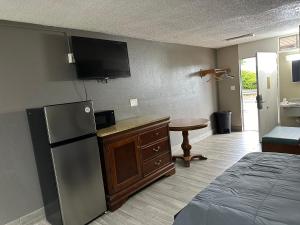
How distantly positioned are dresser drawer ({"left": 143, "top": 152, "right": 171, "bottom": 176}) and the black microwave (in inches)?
30.6

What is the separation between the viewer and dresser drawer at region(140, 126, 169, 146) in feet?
10.3

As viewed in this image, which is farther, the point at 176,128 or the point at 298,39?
the point at 298,39

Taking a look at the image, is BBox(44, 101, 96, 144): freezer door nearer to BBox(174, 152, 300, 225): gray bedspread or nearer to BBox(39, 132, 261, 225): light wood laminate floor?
BBox(39, 132, 261, 225): light wood laminate floor

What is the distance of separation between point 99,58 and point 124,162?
4.83ft

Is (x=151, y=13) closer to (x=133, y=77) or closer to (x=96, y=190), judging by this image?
(x=133, y=77)

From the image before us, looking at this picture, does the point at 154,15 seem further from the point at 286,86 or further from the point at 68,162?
the point at 286,86

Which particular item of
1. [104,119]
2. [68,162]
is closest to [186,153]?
[104,119]

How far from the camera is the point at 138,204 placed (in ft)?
9.30

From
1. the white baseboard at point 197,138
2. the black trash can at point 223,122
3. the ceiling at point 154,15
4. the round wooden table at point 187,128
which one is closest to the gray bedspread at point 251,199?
the round wooden table at point 187,128

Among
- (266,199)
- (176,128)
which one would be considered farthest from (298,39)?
(266,199)

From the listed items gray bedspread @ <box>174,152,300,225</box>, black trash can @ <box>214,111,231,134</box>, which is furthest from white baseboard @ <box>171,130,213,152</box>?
gray bedspread @ <box>174,152,300,225</box>

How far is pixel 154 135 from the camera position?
10.9ft

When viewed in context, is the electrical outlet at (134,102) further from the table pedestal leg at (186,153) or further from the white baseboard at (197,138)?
the white baseboard at (197,138)

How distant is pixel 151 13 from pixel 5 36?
64.4 inches
